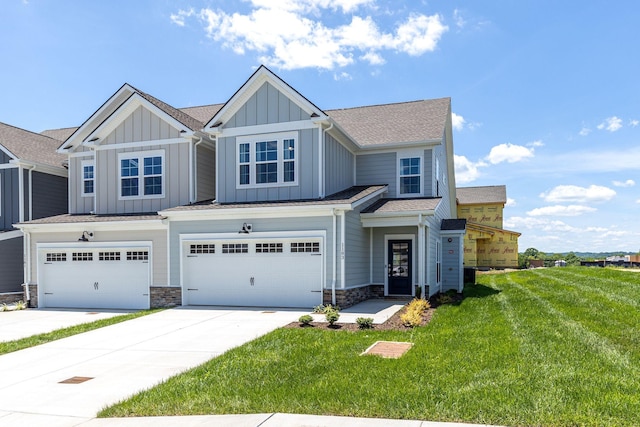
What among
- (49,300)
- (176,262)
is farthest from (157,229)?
(49,300)

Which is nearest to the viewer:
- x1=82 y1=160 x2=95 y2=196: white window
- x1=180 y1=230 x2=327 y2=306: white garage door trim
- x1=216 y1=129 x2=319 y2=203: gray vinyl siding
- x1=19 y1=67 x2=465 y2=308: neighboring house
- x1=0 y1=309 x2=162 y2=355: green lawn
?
x1=0 y1=309 x2=162 y2=355: green lawn

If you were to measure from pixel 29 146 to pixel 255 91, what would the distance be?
1238 cm

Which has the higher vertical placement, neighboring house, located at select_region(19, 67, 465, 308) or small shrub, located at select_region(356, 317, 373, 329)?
neighboring house, located at select_region(19, 67, 465, 308)

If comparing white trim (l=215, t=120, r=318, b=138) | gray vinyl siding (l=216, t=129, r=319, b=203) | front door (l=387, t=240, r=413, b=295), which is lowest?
front door (l=387, t=240, r=413, b=295)

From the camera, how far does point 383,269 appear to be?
1816cm

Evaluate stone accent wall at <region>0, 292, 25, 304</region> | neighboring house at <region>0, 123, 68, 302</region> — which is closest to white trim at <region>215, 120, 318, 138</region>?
neighboring house at <region>0, 123, 68, 302</region>

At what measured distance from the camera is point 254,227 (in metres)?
15.8

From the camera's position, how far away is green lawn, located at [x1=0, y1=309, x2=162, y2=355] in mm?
10805

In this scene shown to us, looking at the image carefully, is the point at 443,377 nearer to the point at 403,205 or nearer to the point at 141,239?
the point at 403,205

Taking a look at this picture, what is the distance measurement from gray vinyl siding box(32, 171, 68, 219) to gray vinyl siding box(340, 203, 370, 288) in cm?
1429

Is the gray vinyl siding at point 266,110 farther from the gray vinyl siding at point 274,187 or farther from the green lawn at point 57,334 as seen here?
the green lawn at point 57,334

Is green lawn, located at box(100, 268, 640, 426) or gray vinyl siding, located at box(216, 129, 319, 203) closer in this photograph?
green lawn, located at box(100, 268, 640, 426)

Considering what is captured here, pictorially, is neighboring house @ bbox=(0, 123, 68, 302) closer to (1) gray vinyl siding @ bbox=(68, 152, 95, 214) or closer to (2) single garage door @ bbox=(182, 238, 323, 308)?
(1) gray vinyl siding @ bbox=(68, 152, 95, 214)

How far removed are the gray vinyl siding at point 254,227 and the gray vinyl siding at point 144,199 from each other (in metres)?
1.98
